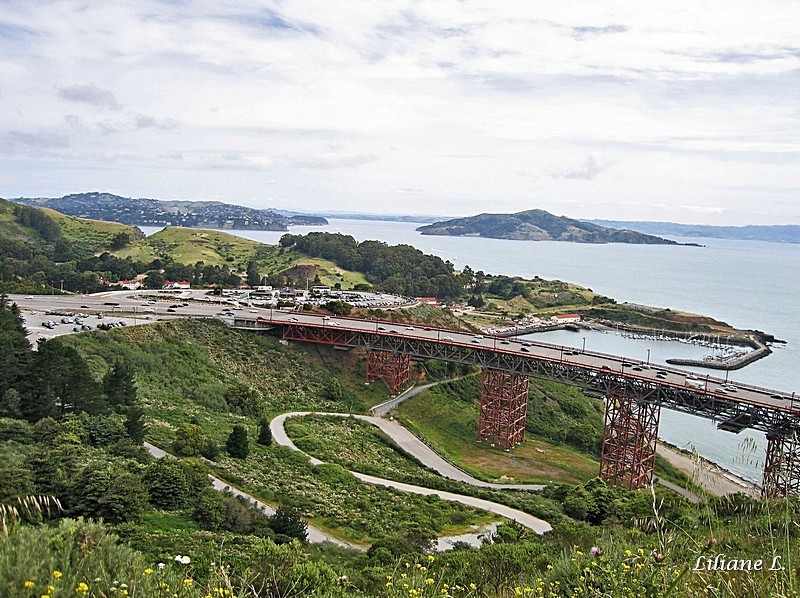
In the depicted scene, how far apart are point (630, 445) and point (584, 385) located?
13.8 ft

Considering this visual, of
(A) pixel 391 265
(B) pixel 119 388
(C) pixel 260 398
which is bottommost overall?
(C) pixel 260 398

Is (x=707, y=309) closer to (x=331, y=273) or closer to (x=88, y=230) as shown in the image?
(x=331, y=273)

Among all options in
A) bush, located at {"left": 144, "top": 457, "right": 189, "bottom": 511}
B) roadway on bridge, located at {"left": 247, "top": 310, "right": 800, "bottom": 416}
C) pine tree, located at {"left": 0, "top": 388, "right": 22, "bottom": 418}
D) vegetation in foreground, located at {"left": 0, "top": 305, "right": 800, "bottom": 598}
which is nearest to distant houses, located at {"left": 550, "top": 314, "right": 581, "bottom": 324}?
roadway on bridge, located at {"left": 247, "top": 310, "right": 800, "bottom": 416}

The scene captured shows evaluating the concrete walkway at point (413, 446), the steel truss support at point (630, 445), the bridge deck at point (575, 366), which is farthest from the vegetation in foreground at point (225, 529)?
the bridge deck at point (575, 366)

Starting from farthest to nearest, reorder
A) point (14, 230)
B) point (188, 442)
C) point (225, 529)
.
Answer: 1. point (14, 230)
2. point (188, 442)
3. point (225, 529)

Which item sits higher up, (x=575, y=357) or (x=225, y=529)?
(x=575, y=357)

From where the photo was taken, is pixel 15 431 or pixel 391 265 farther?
pixel 391 265

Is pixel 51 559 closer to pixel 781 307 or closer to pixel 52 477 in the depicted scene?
pixel 52 477

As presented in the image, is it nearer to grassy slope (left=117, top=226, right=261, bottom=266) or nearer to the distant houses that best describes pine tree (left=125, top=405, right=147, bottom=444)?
grassy slope (left=117, top=226, right=261, bottom=266)

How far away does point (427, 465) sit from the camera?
33875 millimetres

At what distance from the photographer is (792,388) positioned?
66250 mm

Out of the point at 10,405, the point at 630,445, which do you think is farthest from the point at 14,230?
the point at 630,445

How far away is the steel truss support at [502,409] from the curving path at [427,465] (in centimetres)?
627

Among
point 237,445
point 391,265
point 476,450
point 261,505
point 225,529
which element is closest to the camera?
point 225,529
